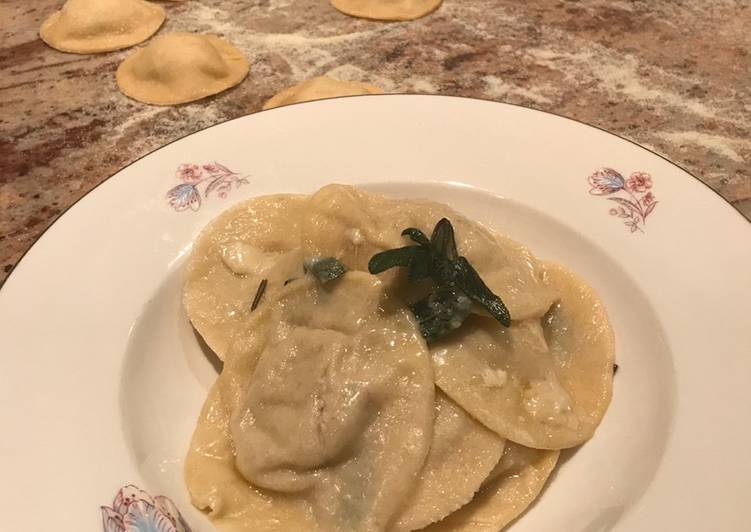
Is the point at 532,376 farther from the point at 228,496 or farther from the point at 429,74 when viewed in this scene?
the point at 429,74

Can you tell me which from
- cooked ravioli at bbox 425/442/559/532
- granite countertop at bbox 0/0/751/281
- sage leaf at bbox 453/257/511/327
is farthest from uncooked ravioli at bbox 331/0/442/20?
cooked ravioli at bbox 425/442/559/532

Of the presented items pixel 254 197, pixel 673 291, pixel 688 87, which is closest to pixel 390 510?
pixel 673 291

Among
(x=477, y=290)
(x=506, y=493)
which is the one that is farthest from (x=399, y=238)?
(x=506, y=493)

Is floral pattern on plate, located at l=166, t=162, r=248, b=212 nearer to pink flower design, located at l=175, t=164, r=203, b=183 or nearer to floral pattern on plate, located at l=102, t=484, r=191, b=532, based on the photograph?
pink flower design, located at l=175, t=164, r=203, b=183

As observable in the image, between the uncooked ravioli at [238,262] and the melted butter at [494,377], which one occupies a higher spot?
the melted butter at [494,377]

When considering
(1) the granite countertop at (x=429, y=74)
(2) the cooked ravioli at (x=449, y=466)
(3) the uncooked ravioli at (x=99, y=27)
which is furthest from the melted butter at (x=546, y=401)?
(3) the uncooked ravioli at (x=99, y=27)

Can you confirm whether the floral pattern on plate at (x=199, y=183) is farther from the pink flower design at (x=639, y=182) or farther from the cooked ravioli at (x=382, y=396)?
the pink flower design at (x=639, y=182)
